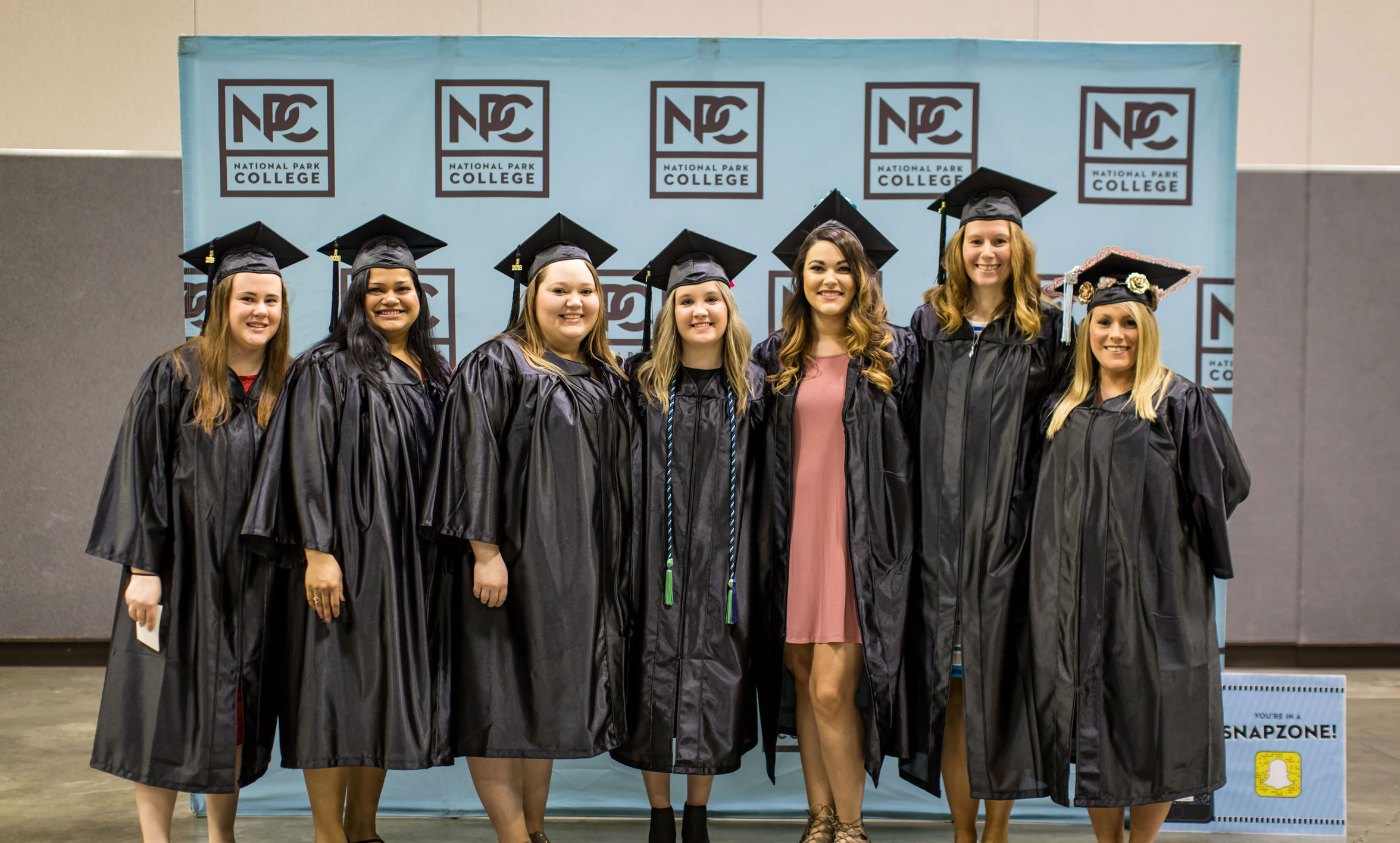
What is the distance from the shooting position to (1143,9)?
5359mm

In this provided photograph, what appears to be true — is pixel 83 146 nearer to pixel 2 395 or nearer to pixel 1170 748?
pixel 2 395

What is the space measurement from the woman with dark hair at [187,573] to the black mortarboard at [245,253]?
0.14 ft

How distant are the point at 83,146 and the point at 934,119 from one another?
4.91 m

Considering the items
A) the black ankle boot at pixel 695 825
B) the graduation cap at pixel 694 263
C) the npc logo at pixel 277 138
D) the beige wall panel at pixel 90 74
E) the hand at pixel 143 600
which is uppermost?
the beige wall panel at pixel 90 74

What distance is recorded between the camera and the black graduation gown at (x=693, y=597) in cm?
289

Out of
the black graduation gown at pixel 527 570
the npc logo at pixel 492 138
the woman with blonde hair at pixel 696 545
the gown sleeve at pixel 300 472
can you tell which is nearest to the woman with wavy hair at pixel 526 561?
the black graduation gown at pixel 527 570

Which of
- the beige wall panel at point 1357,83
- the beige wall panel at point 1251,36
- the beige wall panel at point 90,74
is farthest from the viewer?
the beige wall panel at point 1357,83

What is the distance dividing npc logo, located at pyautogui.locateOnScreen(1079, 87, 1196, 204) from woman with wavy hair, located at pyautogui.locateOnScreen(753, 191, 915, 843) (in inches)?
51.2

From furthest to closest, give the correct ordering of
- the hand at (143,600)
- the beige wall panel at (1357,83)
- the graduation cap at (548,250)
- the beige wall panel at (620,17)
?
the beige wall panel at (1357,83) < the beige wall panel at (620,17) < the graduation cap at (548,250) < the hand at (143,600)

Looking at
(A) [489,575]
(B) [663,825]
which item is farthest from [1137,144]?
(B) [663,825]

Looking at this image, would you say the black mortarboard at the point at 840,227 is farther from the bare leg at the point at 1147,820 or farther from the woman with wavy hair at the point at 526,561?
the bare leg at the point at 1147,820

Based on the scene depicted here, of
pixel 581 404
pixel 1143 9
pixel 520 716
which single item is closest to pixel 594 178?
pixel 581 404

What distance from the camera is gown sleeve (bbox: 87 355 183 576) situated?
103 inches

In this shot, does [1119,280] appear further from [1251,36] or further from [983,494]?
[1251,36]
